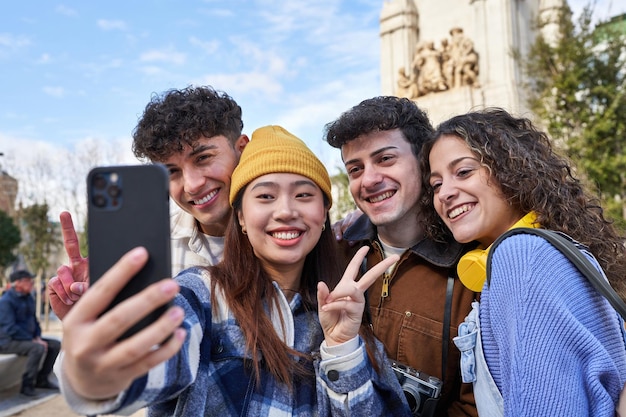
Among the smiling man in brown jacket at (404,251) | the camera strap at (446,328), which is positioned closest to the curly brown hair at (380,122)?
the smiling man in brown jacket at (404,251)

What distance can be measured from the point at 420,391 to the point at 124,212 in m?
1.46

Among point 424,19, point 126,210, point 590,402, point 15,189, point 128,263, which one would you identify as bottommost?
point 590,402

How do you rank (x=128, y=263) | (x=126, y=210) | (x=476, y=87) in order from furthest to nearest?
1. (x=476, y=87)
2. (x=126, y=210)
3. (x=128, y=263)

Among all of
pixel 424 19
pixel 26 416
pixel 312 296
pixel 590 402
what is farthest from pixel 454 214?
pixel 424 19

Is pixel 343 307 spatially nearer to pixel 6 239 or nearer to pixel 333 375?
pixel 333 375

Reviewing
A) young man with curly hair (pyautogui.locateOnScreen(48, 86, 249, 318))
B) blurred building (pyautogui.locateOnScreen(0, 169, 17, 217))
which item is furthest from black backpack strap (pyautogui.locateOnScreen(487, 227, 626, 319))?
blurred building (pyautogui.locateOnScreen(0, 169, 17, 217))

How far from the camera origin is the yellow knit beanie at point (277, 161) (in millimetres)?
1915

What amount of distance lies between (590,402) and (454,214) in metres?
0.88

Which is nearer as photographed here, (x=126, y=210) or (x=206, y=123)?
(x=126, y=210)

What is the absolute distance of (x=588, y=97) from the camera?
11.0 meters

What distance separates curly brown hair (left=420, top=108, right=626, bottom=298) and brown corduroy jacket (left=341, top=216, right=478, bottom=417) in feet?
1.62

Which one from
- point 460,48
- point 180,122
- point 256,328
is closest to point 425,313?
point 256,328

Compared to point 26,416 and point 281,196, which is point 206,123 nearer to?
point 281,196

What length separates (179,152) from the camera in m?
2.43
